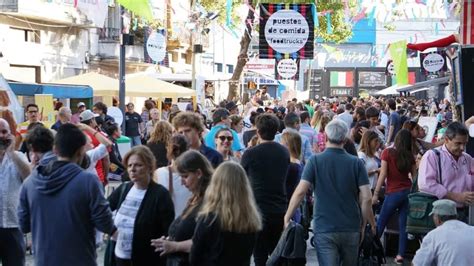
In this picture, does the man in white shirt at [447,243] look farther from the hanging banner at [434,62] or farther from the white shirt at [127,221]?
the hanging banner at [434,62]

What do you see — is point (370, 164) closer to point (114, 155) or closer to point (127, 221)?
point (114, 155)

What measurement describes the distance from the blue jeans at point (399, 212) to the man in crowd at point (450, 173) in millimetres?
1811

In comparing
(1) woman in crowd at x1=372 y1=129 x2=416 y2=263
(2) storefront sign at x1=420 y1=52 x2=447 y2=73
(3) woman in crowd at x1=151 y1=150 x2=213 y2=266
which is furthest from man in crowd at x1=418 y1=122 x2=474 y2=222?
(2) storefront sign at x1=420 y1=52 x2=447 y2=73

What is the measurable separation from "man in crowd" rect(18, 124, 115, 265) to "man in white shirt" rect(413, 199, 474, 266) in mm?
2228

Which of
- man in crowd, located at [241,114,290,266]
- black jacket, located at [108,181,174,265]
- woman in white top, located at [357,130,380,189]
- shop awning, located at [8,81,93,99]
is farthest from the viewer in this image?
shop awning, located at [8,81,93,99]

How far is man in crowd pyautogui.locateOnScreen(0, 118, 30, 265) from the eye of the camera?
6.95 m

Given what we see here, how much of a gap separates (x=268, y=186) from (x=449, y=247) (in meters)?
2.42

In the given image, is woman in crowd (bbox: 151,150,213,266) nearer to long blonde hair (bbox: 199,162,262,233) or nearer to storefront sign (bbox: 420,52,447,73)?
long blonde hair (bbox: 199,162,262,233)

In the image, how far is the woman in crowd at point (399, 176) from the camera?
9.88 meters

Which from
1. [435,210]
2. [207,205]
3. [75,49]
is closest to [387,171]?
[435,210]

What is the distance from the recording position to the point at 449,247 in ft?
19.7

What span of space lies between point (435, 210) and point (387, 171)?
3.70 metres

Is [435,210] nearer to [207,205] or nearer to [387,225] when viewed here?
[207,205]

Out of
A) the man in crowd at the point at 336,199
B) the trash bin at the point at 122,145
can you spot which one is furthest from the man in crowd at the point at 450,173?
the trash bin at the point at 122,145
